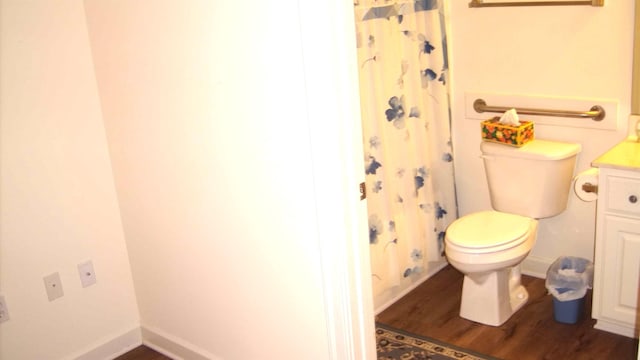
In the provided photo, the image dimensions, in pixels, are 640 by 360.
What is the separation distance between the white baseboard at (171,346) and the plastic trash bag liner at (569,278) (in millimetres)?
1449

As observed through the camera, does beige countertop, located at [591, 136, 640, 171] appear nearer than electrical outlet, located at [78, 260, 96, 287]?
Yes

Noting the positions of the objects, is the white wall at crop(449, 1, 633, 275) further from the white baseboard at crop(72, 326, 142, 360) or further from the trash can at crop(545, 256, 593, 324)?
the white baseboard at crop(72, 326, 142, 360)

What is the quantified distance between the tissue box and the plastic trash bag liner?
567 millimetres

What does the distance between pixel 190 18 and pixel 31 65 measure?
688 millimetres

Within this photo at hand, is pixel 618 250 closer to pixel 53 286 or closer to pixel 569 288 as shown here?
pixel 569 288

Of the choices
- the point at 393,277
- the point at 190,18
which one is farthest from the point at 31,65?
the point at 393,277

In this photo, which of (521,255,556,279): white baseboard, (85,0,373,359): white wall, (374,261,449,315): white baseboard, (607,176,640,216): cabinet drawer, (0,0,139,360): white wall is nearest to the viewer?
(85,0,373,359): white wall

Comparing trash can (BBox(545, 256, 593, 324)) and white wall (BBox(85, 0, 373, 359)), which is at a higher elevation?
white wall (BBox(85, 0, 373, 359))

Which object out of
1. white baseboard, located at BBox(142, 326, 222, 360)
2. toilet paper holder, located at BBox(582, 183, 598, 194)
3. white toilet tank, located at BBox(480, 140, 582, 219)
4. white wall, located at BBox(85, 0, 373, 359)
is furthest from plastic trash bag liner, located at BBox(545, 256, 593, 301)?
white baseboard, located at BBox(142, 326, 222, 360)

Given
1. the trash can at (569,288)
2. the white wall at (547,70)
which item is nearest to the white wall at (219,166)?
the trash can at (569,288)

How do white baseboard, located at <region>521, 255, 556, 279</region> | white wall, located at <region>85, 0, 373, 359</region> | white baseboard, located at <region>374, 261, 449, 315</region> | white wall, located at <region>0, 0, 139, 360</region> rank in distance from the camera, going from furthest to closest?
white baseboard, located at <region>521, 255, 556, 279</region> → white baseboard, located at <region>374, 261, 449, 315</region> → white wall, located at <region>0, 0, 139, 360</region> → white wall, located at <region>85, 0, 373, 359</region>

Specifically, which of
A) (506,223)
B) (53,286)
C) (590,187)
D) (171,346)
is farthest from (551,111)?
(53,286)

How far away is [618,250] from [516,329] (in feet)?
1.80

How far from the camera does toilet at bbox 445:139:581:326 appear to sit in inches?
112
